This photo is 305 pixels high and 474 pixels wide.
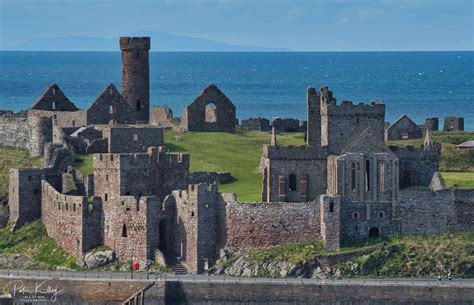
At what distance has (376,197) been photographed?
88.4 meters

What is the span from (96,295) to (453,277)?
16.1 m

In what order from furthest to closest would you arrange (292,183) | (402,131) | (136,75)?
1. (136,75)
2. (402,131)
3. (292,183)

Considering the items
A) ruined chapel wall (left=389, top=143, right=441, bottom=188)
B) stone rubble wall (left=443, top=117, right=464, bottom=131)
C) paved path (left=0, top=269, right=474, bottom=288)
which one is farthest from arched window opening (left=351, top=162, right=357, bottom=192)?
stone rubble wall (left=443, top=117, right=464, bottom=131)

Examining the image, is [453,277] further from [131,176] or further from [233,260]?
[131,176]

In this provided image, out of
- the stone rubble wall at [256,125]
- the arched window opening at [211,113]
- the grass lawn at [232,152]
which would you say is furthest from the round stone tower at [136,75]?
the stone rubble wall at [256,125]

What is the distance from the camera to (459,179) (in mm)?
93375

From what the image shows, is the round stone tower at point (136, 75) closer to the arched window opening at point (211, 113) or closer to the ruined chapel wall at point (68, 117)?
the arched window opening at point (211, 113)

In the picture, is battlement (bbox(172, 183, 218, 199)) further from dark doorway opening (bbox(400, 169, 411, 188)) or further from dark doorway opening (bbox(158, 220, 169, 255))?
dark doorway opening (bbox(400, 169, 411, 188))

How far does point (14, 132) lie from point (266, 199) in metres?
22.3

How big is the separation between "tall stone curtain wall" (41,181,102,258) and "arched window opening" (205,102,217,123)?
55.2 ft

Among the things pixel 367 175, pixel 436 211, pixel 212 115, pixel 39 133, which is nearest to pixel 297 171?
pixel 367 175

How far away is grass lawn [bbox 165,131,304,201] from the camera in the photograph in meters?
95.0

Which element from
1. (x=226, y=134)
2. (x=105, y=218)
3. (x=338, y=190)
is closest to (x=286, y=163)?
(x=338, y=190)

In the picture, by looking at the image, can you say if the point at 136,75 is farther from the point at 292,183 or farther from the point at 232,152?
the point at 292,183
